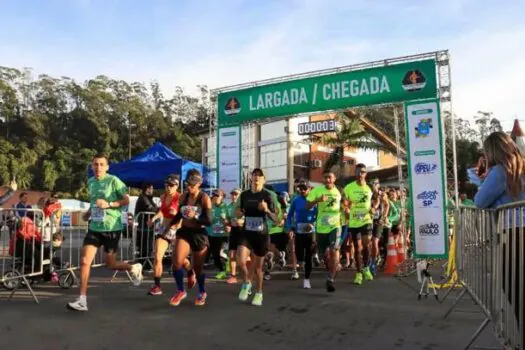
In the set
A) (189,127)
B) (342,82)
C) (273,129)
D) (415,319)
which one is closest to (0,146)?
(189,127)

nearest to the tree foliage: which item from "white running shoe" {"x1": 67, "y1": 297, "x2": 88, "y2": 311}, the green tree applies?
the green tree

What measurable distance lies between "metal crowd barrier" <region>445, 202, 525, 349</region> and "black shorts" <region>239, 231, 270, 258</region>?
2.87 meters

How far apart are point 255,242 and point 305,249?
1.87 meters

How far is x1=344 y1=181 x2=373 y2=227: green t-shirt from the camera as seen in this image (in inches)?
364

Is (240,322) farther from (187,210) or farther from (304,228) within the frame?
(304,228)

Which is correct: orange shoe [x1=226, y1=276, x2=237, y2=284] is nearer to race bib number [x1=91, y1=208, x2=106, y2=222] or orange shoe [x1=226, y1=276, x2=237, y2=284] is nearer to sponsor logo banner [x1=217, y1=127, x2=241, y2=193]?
race bib number [x1=91, y1=208, x2=106, y2=222]

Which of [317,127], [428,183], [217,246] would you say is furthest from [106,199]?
[317,127]

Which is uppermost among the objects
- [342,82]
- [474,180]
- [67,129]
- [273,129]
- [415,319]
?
[67,129]

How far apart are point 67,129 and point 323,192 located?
229ft

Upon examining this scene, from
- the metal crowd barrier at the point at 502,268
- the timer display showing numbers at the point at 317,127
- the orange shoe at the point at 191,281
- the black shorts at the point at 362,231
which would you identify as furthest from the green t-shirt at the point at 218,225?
the timer display showing numbers at the point at 317,127

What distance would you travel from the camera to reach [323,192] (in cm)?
852

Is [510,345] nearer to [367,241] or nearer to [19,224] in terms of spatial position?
[367,241]

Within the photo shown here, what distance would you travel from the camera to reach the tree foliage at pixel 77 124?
63.3m

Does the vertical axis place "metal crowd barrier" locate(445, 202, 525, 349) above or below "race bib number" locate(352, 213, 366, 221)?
below
